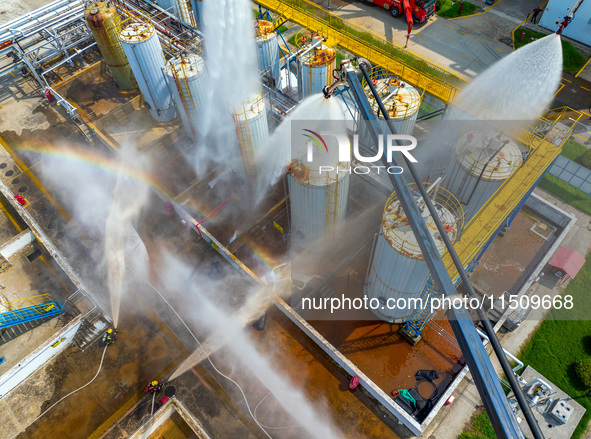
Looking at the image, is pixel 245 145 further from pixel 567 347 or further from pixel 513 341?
pixel 567 347

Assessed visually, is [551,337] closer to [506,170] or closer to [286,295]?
[506,170]

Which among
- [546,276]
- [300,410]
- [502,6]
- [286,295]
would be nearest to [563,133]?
[546,276]

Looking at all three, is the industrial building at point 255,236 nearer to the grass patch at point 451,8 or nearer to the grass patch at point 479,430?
the grass patch at point 479,430

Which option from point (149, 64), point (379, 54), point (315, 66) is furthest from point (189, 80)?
point (379, 54)

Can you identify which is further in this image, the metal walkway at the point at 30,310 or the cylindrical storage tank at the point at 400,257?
the metal walkway at the point at 30,310

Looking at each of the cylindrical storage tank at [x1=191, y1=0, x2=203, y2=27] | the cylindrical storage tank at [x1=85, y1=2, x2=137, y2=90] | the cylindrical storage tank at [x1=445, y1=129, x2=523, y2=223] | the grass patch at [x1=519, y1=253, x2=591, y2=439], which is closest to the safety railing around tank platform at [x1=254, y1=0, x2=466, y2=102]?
the cylindrical storage tank at [x1=445, y1=129, x2=523, y2=223]

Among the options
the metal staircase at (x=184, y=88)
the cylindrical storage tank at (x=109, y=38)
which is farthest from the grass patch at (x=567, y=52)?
the cylindrical storage tank at (x=109, y=38)
